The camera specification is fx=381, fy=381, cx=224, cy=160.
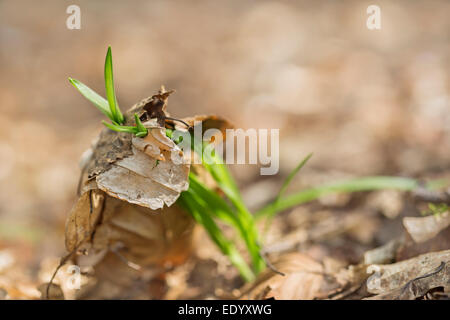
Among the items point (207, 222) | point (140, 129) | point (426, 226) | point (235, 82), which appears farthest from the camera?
point (235, 82)

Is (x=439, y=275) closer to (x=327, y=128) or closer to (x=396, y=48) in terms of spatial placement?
(x=327, y=128)

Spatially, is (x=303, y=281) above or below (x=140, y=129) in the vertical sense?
below

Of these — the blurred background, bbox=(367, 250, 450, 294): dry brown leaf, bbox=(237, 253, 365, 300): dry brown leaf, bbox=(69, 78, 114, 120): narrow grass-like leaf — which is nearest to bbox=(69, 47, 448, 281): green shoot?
bbox=(69, 78, 114, 120): narrow grass-like leaf

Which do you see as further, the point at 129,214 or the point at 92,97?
the point at 129,214

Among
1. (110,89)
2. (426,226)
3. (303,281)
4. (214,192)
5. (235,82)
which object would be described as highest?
(235,82)

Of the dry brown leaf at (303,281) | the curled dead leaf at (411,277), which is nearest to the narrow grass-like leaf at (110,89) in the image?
the dry brown leaf at (303,281)

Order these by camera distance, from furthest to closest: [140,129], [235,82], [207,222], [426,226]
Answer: [235,82] < [207,222] < [426,226] < [140,129]

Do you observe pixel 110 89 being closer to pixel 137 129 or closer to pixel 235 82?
pixel 137 129

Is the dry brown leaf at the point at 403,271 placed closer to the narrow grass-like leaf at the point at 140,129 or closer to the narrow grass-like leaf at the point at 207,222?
Answer: the narrow grass-like leaf at the point at 207,222

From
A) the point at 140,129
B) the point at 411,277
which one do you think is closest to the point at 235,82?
the point at 140,129
